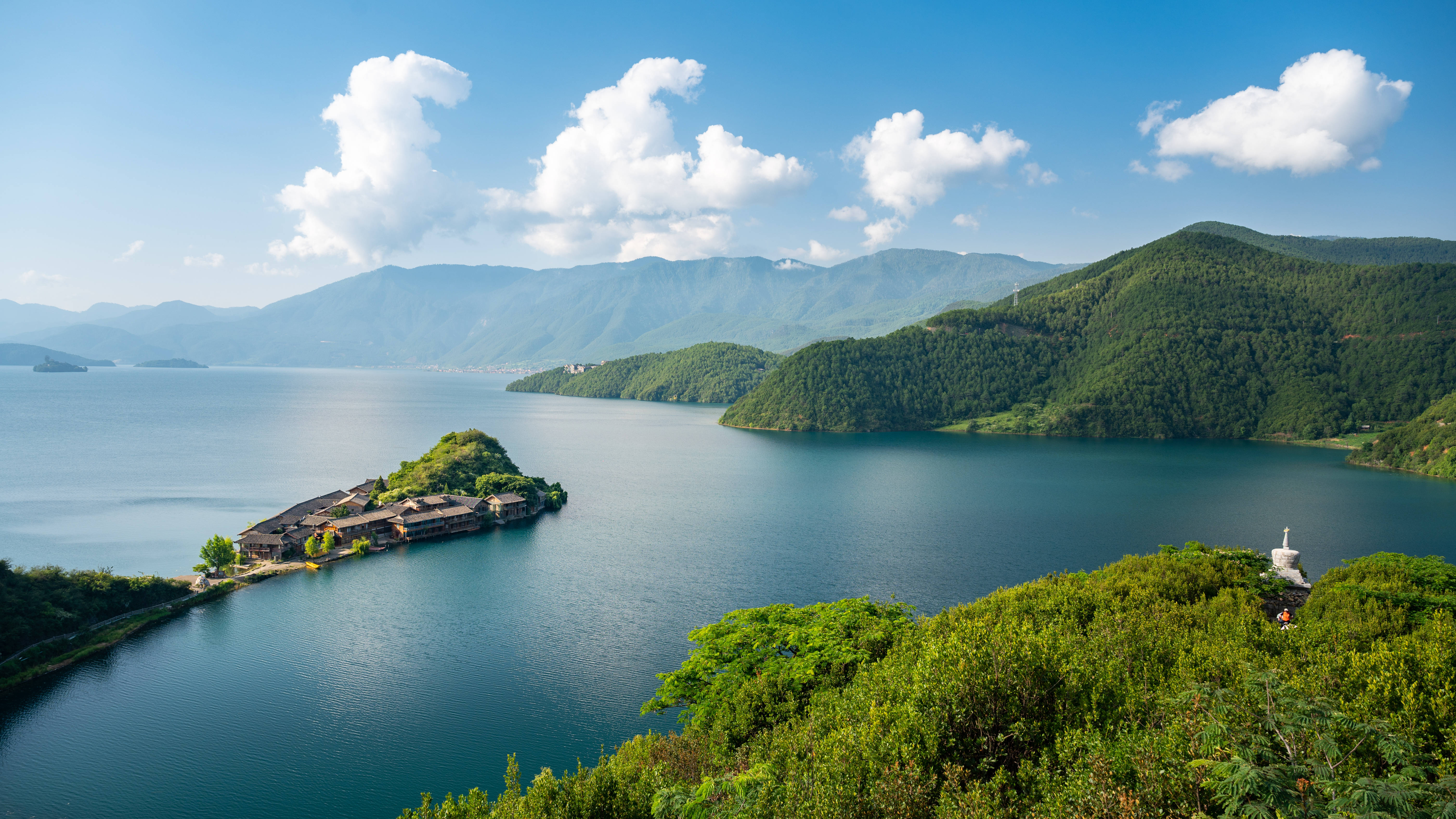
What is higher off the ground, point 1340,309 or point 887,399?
point 1340,309

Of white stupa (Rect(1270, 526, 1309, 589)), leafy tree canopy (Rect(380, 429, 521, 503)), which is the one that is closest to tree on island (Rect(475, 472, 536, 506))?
leafy tree canopy (Rect(380, 429, 521, 503))

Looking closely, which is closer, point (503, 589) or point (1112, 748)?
point (1112, 748)

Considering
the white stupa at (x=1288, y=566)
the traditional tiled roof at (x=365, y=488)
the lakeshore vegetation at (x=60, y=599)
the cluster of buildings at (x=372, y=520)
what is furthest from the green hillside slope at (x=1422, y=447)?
the lakeshore vegetation at (x=60, y=599)

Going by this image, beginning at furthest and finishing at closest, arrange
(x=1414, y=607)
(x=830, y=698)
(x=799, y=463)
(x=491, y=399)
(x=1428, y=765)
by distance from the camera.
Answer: (x=491, y=399)
(x=799, y=463)
(x=1414, y=607)
(x=830, y=698)
(x=1428, y=765)

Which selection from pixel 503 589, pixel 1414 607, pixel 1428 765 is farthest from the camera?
pixel 503 589

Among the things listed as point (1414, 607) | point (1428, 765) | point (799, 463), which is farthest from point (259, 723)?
point (799, 463)

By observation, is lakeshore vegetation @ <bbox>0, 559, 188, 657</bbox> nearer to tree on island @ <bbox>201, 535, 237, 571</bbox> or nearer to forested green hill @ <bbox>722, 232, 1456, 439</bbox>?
tree on island @ <bbox>201, 535, 237, 571</bbox>

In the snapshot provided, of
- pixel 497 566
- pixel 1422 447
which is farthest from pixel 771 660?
pixel 1422 447

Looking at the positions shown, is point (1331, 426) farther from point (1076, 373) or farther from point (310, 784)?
point (310, 784)

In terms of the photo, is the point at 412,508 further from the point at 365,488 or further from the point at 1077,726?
the point at 1077,726

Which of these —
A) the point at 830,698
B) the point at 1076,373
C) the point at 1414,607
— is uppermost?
the point at 1076,373
